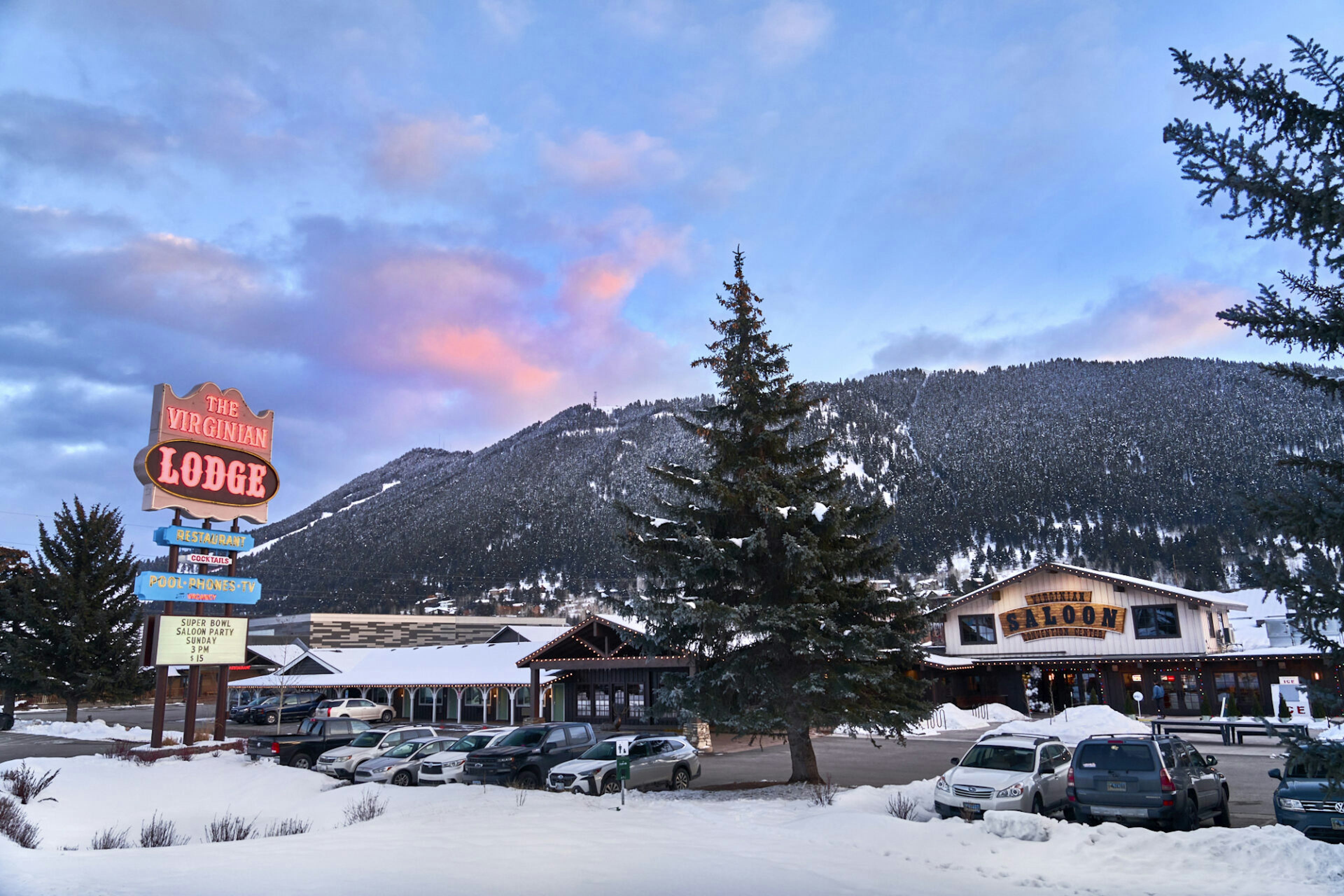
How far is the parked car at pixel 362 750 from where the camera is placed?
24.0m

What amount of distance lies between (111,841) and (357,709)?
1353 inches

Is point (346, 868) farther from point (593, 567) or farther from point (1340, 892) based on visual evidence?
point (593, 567)

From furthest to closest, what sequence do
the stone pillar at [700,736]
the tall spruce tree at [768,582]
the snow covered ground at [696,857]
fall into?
the stone pillar at [700,736] < the tall spruce tree at [768,582] < the snow covered ground at [696,857]

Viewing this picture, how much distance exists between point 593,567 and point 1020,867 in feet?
503

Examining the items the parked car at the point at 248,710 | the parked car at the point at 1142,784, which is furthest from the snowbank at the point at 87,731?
the parked car at the point at 1142,784

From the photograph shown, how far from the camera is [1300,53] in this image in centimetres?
828

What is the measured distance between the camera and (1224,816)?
1515 centimetres

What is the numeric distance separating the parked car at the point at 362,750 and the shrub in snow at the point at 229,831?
720 cm

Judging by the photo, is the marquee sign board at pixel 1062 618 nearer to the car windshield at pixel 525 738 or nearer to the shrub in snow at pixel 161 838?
the car windshield at pixel 525 738

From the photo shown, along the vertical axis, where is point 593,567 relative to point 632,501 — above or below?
below

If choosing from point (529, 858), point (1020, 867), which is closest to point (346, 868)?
point (529, 858)

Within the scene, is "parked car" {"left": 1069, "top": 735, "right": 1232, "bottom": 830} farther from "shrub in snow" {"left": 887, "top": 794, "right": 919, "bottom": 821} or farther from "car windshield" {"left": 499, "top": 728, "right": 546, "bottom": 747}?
"car windshield" {"left": 499, "top": 728, "right": 546, "bottom": 747}

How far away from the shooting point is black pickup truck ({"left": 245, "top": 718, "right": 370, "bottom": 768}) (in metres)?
27.1

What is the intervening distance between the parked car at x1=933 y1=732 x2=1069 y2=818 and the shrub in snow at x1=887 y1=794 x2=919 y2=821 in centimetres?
49
